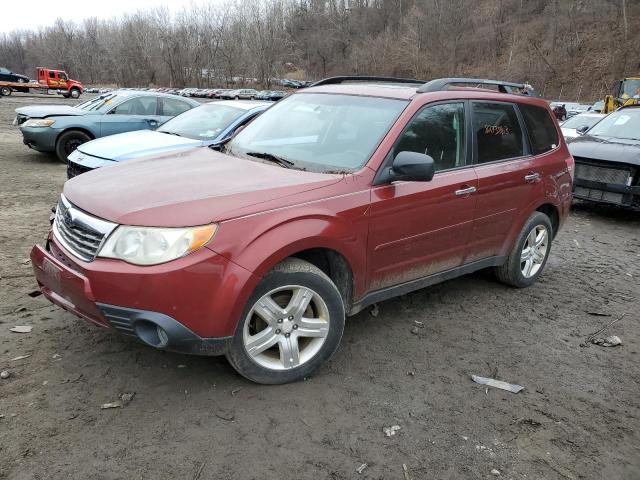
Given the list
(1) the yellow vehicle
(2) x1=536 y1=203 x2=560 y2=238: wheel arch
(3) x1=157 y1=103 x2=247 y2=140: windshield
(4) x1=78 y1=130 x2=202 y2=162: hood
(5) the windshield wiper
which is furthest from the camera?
(1) the yellow vehicle

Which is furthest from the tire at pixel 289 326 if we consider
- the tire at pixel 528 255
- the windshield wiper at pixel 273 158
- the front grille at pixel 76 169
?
the front grille at pixel 76 169

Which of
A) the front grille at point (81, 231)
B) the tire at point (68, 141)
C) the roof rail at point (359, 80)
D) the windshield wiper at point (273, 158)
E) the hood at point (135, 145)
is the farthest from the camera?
the tire at point (68, 141)

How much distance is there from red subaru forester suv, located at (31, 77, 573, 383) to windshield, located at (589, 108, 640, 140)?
5.20 meters

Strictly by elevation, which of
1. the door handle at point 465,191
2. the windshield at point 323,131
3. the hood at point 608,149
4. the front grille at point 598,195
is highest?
the windshield at point 323,131

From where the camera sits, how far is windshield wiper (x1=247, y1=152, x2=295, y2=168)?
12.0 feet

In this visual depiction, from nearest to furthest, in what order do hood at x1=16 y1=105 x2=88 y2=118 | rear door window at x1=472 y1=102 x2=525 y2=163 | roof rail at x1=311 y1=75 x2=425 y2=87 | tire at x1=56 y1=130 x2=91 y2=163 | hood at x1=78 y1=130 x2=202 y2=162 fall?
rear door window at x1=472 y1=102 x2=525 y2=163 → roof rail at x1=311 y1=75 x2=425 y2=87 → hood at x1=78 y1=130 x2=202 y2=162 → tire at x1=56 y1=130 x2=91 y2=163 → hood at x1=16 y1=105 x2=88 y2=118

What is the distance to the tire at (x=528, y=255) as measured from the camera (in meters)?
4.96

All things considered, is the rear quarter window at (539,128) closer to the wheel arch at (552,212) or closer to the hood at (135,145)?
the wheel arch at (552,212)

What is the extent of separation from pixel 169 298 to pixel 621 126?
925 cm

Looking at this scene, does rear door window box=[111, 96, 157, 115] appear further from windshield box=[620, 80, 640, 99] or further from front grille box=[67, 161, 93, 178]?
windshield box=[620, 80, 640, 99]

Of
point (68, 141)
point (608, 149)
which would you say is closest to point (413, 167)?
point (608, 149)

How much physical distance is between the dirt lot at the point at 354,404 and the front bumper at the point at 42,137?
280 inches

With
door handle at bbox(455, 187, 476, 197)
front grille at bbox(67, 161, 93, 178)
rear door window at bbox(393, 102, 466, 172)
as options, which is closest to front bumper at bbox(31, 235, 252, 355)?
rear door window at bbox(393, 102, 466, 172)

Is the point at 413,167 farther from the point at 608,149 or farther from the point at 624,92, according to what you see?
the point at 624,92
